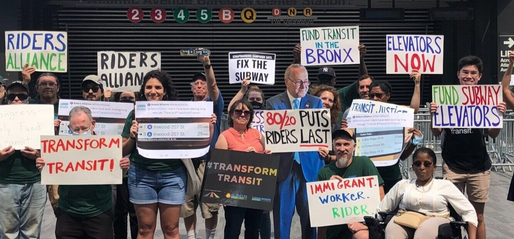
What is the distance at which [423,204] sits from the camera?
235 inches

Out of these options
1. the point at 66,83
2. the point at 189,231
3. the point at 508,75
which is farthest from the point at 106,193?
the point at 66,83

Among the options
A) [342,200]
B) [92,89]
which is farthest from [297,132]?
[92,89]

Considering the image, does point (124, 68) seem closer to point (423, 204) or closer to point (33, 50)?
point (33, 50)

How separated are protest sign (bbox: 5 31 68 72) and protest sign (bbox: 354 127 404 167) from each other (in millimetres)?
3602

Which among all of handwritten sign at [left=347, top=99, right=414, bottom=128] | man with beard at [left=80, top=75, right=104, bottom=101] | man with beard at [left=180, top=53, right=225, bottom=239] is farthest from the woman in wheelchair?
man with beard at [left=80, top=75, right=104, bottom=101]

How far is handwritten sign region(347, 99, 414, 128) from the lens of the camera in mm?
6707

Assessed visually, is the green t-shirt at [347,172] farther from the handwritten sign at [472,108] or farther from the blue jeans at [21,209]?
the blue jeans at [21,209]

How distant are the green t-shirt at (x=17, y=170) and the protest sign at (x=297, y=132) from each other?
7.42 ft

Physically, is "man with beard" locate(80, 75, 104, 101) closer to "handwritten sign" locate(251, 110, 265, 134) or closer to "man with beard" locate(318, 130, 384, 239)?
"handwritten sign" locate(251, 110, 265, 134)

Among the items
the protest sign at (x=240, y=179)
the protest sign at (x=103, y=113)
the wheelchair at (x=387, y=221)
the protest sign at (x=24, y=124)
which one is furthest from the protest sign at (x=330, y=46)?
the protest sign at (x=24, y=124)

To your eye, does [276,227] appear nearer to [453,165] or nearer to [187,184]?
[187,184]

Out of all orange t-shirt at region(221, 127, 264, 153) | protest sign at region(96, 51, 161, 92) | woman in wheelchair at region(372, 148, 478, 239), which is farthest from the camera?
protest sign at region(96, 51, 161, 92)

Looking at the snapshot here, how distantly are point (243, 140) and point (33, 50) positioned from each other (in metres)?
2.99

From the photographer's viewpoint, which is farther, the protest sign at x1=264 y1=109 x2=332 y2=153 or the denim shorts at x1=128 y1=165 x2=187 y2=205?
the protest sign at x1=264 y1=109 x2=332 y2=153
